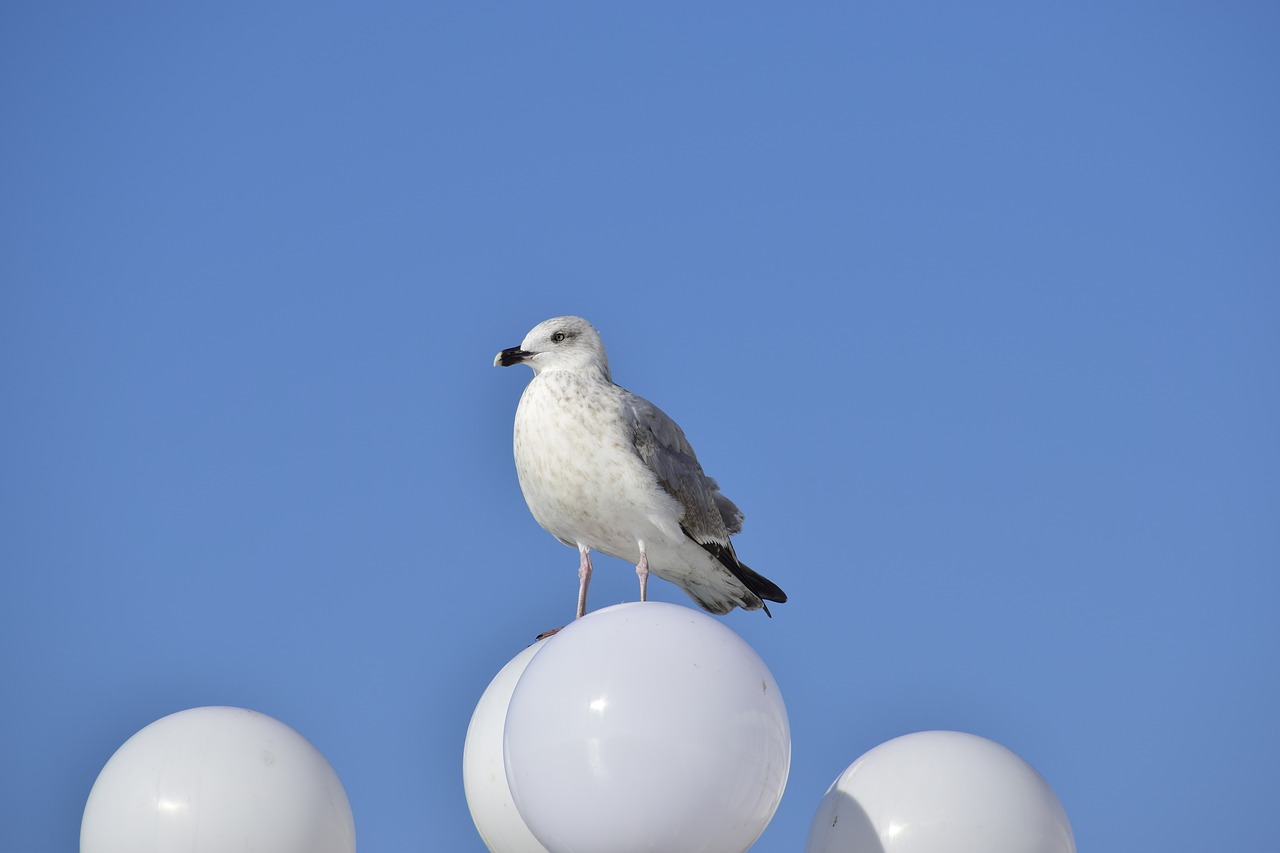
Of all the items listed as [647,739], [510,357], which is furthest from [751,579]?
[647,739]

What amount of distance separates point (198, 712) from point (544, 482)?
7.53 feet

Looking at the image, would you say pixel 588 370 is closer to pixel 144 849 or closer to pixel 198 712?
pixel 198 712

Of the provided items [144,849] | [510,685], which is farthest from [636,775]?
[144,849]

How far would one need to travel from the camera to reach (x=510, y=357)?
7.88 meters

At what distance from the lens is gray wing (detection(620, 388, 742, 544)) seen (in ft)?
24.8

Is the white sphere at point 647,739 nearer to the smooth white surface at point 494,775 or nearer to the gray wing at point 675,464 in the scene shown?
the smooth white surface at point 494,775

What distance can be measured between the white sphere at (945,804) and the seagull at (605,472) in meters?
1.81

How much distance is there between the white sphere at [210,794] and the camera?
5801 millimetres

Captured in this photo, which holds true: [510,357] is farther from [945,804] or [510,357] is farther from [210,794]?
[945,804]

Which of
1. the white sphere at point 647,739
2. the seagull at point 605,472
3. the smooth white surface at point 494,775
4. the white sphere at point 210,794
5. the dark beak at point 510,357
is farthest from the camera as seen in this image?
the dark beak at point 510,357

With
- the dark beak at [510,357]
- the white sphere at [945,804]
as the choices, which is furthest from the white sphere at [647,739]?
the dark beak at [510,357]

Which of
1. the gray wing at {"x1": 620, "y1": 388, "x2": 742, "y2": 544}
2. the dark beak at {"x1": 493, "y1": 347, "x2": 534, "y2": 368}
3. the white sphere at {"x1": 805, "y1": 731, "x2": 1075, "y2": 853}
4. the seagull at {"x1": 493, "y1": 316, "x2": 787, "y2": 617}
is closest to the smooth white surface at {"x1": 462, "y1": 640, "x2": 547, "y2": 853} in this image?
the seagull at {"x1": 493, "y1": 316, "x2": 787, "y2": 617}

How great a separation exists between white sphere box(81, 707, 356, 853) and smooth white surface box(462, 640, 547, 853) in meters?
0.76

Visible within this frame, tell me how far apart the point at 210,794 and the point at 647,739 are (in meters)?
2.31
